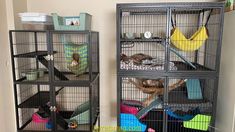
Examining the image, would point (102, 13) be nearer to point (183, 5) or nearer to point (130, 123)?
point (183, 5)

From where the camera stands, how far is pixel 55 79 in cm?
209

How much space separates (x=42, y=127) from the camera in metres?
2.27

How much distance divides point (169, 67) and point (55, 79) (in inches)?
44.8

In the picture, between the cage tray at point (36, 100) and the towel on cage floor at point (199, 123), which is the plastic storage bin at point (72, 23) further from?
the towel on cage floor at point (199, 123)

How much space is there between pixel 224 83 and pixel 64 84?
1.60 meters

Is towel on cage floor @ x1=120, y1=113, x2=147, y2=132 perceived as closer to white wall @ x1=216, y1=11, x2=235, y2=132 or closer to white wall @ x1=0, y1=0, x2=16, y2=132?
white wall @ x1=216, y1=11, x2=235, y2=132

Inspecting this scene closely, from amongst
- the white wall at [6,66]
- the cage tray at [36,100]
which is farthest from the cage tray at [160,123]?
the white wall at [6,66]

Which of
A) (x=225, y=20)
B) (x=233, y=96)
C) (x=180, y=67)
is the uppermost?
(x=225, y=20)

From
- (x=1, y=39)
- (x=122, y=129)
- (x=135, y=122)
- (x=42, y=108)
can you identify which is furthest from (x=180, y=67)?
(x=1, y=39)

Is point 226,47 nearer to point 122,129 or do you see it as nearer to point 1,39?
point 122,129

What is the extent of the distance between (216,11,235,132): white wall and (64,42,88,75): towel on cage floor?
1387mm

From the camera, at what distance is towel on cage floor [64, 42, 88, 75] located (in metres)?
2.11

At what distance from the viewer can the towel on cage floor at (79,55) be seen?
2.11m

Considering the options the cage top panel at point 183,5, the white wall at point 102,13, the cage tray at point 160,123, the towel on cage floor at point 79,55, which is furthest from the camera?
the white wall at point 102,13
